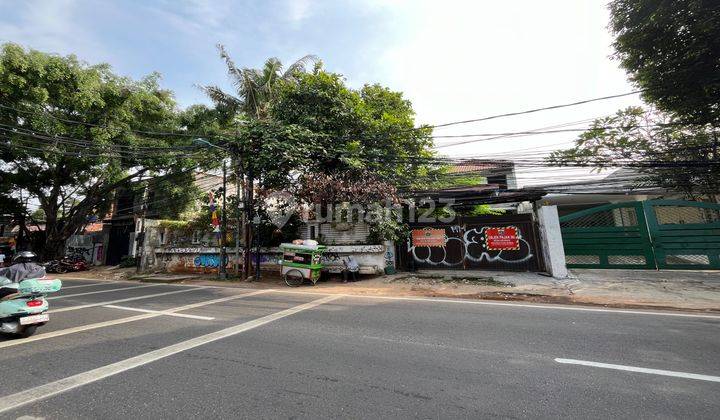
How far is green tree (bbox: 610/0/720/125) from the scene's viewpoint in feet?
29.2

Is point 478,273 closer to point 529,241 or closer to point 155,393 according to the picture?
point 529,241

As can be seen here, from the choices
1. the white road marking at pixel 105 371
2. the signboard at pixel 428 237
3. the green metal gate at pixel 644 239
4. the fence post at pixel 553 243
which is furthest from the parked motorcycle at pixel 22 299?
the green metal gate at pixel 644 239

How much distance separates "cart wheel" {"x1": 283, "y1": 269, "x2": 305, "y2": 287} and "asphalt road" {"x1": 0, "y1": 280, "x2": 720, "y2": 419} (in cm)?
447

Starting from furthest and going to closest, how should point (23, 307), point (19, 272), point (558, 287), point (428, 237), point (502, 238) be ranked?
1. point (428, 237)
2. point (502, 238)
3. point (558, 287)
4. point (19, 272)
5. point (23, 307)

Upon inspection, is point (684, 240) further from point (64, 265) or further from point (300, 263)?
point (64, 265)

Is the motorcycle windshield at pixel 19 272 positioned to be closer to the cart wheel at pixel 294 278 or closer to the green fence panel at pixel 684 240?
the cart wheel at pixel 294 278


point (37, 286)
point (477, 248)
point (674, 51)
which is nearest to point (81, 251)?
point (37, 286)

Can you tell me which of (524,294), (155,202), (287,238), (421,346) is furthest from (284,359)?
(155,202)

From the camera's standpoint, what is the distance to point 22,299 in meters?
5.16

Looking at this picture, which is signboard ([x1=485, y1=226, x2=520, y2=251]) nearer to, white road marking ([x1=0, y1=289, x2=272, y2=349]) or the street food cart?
the street food cart

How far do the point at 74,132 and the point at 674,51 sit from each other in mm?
24043

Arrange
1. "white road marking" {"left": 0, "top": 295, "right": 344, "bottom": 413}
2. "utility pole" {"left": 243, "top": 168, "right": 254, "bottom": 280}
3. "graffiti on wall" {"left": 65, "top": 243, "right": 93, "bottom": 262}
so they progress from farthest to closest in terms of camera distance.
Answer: "graffiti on wall" {"left": 65, "top": 243, "right": 93, "bottom": 262} < "utility pole" {"left": 243, "top": 168, "right": 254, "bottom": 280} < "white road marking" {"left": 0, "top": 295, "right": 344, "bottom": 413}

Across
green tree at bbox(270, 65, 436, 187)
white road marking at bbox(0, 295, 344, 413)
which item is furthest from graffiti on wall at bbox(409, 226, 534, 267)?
white road marking at bbox(0, 295, 344, 413)

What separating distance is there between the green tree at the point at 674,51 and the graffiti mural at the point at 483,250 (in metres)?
5.71
